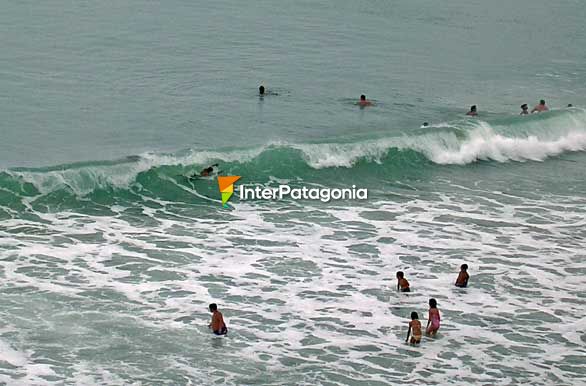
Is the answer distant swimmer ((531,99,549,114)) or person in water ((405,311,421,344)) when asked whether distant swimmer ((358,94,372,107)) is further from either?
person in water ((405,311,421,344))

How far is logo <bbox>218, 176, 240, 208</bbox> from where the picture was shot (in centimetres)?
3303

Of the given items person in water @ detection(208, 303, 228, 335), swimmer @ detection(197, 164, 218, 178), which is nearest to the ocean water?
swimmer @ detection(197, 164, 218, 178)

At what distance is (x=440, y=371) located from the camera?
23.2m

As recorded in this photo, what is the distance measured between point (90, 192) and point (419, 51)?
887 inches

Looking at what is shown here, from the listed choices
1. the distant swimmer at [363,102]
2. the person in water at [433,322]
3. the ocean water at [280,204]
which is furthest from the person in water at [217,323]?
the distant swimmer at [363,102]

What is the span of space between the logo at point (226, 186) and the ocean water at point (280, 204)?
324 mm

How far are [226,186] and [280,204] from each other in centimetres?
213

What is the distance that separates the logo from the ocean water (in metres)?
0.32

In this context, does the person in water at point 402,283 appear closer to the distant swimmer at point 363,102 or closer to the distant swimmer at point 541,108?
the distant swimmer at point 363,102

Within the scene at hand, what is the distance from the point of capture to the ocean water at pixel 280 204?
78.2ft

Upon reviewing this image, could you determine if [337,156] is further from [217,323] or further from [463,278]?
[217,323]

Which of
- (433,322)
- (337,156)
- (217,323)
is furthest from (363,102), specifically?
(217,323)

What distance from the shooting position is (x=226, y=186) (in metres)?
34.1

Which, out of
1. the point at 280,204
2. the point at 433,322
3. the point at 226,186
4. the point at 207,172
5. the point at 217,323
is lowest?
the point at 217,323
